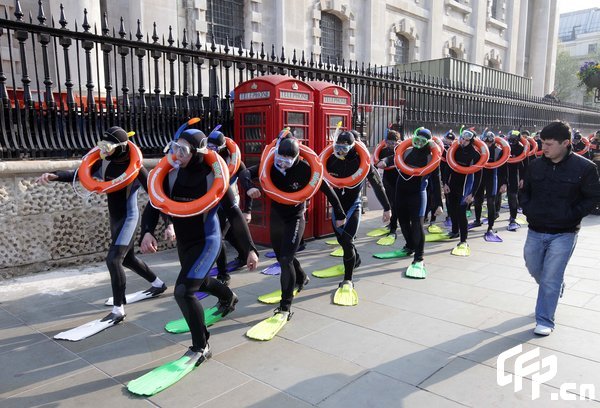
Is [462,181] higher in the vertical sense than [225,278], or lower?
higher

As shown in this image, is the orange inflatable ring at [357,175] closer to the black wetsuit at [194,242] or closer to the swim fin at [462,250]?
the black wetsuit at [194,242]

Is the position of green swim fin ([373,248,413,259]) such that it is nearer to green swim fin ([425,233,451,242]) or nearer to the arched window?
green swim fin ([425,233,451,242])

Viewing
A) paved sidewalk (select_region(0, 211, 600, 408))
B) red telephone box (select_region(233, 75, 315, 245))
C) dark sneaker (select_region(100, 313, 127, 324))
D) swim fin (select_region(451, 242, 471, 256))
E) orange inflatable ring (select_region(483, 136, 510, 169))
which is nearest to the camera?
paved sidewalk (select_region(0, 211, 600, 408))

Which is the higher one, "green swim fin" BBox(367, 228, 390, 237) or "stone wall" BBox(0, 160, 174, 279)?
"stone wall" BBox(0, 160, 174, 279)

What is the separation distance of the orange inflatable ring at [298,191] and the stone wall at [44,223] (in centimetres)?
325

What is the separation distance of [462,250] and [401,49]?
66.3ft

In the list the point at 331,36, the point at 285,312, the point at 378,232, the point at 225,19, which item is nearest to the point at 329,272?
the point at 285,312

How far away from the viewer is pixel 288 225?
484cm

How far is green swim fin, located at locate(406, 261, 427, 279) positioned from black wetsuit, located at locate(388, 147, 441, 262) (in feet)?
0.29

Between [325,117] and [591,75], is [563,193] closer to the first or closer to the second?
[325,117]

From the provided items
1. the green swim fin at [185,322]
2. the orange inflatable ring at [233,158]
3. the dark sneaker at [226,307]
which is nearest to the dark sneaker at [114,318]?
the green swim fin at [185,322]

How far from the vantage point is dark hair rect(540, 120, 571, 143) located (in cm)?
421

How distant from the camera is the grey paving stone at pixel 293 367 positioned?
3.47m

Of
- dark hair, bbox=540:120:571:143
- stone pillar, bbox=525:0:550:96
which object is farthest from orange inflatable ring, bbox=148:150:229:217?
stone pillar, bbox=525:0:550:96
